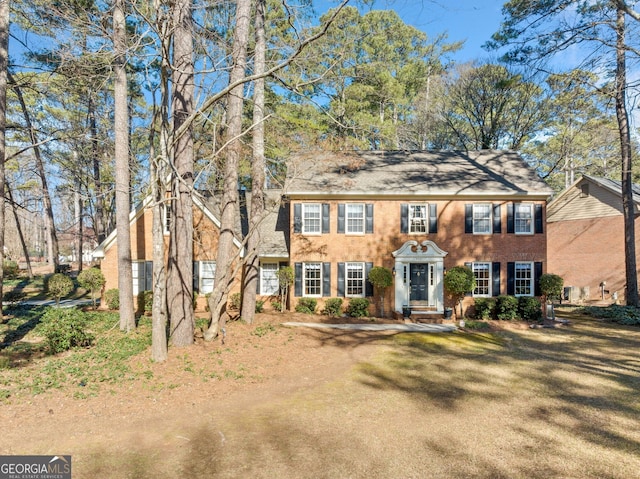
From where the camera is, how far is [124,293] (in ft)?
41.8

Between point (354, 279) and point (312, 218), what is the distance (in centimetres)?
356

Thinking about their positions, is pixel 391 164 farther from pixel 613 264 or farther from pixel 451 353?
pixel 613 264

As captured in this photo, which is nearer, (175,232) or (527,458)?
(527,458)

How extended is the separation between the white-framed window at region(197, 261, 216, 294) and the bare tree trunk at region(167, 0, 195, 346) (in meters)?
7.20

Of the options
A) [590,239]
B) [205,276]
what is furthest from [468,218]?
[205,276]

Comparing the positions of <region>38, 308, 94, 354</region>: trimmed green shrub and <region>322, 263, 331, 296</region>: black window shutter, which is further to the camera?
<region>322, 263, 331, 296</region>: black window shutter

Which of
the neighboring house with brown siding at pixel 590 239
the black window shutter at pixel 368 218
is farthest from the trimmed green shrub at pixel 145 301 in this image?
the neighboring house with brown siding at pixel 590 239

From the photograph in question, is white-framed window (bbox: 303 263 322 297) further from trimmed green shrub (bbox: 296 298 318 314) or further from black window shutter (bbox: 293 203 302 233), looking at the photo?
black window shutter (bbox: 293 203 302 233)

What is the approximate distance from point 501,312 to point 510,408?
409 inches

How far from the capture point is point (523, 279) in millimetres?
17234

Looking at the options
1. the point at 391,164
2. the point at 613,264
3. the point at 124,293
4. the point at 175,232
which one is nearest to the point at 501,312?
the point at 391,164

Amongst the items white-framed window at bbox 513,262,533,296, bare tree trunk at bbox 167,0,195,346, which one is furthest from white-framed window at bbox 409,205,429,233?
bare tree trunk at bbox 167,0,195,346

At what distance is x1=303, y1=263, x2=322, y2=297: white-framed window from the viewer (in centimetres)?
1739

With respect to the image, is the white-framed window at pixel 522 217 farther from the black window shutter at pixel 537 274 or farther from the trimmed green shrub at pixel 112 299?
the trimmed green shrub at pixel 112 299
